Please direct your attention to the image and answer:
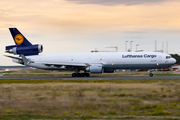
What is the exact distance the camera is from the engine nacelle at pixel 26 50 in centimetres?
4044

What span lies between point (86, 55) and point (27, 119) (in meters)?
30.9

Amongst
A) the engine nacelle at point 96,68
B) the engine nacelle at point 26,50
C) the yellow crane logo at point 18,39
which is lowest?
the engine nacelle at point 96,68

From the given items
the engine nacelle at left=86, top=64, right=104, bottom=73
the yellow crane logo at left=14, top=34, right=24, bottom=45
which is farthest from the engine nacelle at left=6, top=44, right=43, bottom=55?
the engine nacelle at left=86, top=64, right=104, bottom=73

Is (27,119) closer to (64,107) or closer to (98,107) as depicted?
(64,107)

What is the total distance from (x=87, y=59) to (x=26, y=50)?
1162 centimetres

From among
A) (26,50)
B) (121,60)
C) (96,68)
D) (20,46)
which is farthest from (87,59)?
(20,46)

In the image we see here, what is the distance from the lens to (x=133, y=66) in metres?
36.8

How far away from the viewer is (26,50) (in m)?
40.8

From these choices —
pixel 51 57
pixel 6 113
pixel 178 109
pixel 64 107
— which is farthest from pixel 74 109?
pixel 51 57

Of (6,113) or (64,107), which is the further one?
(64,107)

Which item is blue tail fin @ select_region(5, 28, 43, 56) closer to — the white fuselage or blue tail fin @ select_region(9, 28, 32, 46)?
blue tail fin @ select_region(9, 28, 32, 46)

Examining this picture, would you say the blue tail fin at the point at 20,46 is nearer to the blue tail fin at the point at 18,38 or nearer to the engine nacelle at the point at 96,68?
the blue tail fin at the point at 18,38

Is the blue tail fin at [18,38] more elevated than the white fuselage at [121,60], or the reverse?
the blue tail fin at [18,38]

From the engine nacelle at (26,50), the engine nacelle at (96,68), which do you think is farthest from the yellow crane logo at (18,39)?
the engine nacelle at (96,68)
